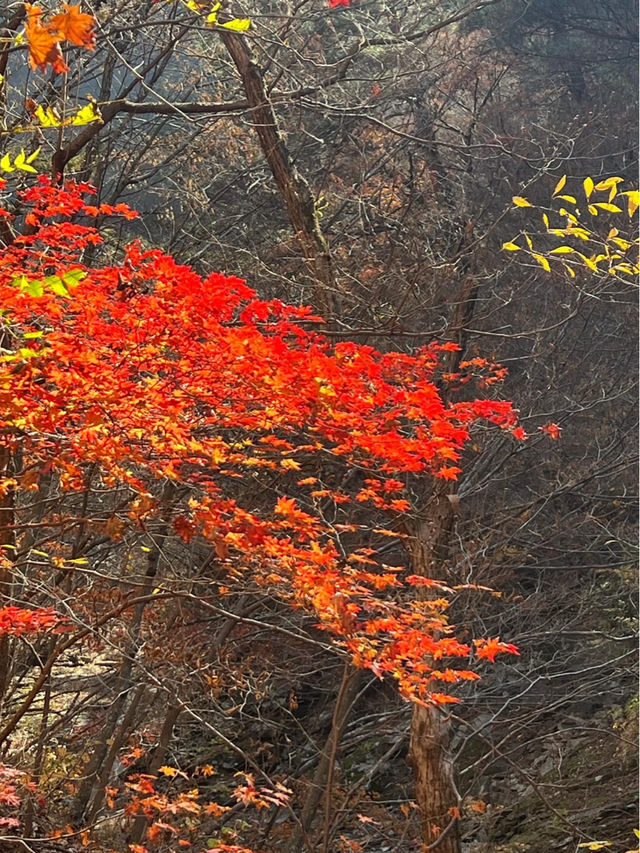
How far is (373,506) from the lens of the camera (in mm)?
7891

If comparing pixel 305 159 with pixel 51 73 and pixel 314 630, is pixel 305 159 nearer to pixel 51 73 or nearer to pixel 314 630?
pixel 51 73

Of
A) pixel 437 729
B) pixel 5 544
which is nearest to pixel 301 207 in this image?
pixel 5 544

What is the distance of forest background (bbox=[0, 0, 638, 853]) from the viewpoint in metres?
6.99

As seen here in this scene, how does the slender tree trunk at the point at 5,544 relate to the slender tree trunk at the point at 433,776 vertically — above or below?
above

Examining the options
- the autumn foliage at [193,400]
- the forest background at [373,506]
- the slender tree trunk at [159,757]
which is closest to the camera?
the autumn foliage at [193,400]

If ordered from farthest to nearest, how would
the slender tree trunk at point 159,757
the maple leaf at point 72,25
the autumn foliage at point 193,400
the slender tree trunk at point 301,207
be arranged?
the slender tree trunk at point 159,757 → the slender tree trunk at point 301,207 → the autumn foliage at point 193,400 → the maple leaf at point 72,25

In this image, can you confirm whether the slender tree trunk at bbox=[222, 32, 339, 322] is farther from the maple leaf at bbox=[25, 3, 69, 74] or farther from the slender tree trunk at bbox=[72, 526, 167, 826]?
the maple leaf at bbox=[25, 3, 69, 74]

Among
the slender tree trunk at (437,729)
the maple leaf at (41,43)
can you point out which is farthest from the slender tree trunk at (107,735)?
the maple leaf at (41,43)

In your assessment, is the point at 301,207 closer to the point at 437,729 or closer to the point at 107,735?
the point at 437,729

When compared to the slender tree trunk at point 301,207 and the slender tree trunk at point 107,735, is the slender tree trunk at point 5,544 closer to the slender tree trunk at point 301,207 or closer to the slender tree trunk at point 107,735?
the slender tree trunk at point 107,735

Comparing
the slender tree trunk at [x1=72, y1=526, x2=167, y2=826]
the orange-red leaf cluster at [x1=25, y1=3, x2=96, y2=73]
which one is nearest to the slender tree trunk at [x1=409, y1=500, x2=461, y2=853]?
the slender tree trunk at [x1=72, y1=526, x2=167, y2=826]

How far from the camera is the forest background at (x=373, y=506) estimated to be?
699 centimetres

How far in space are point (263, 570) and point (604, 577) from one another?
5.91 m

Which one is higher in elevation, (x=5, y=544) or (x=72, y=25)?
(x=72, y=25)
